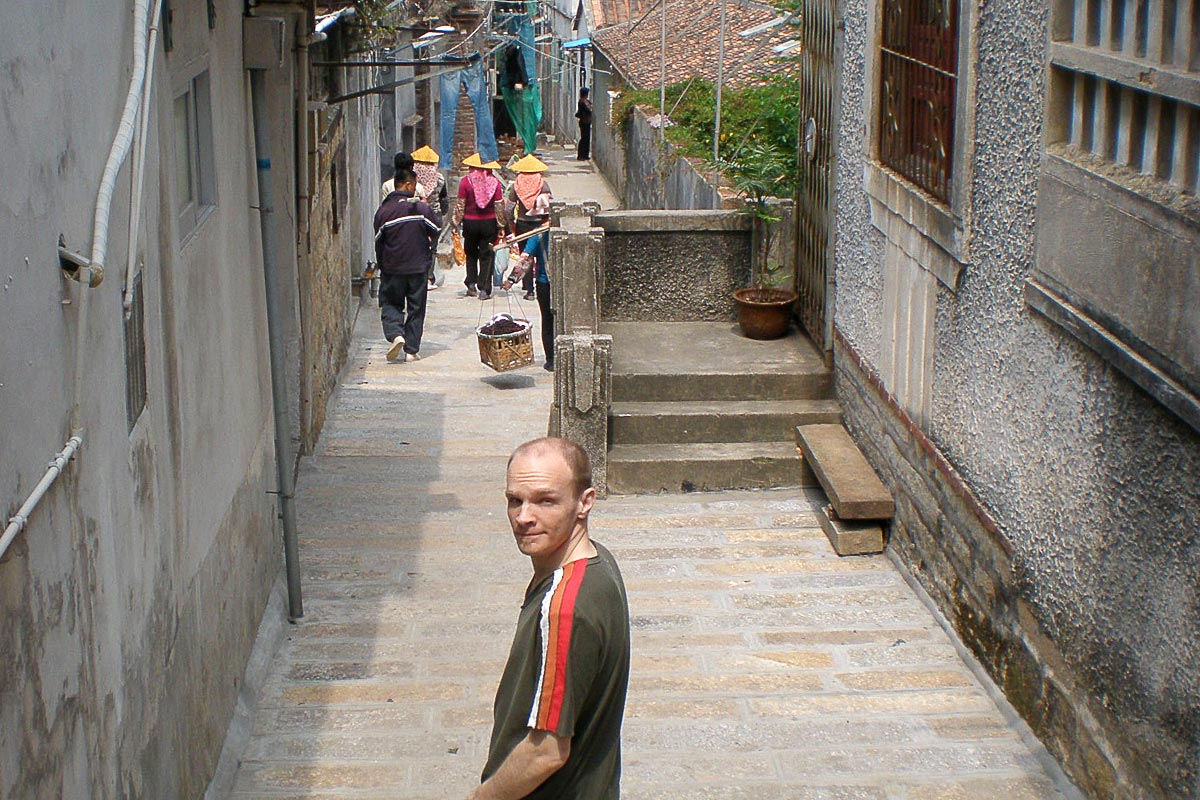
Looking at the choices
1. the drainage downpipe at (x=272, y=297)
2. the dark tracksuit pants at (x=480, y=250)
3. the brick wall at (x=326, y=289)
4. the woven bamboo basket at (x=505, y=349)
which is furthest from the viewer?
the dark tracksuit pants at (x=480, y=250)

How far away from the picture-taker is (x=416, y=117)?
1066 inches

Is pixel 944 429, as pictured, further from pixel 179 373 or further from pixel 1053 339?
pixel 179 373

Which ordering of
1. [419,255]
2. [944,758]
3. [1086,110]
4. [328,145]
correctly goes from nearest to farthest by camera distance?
1. [1086,110]
2. [944,758]
3. [328,145]
4. [419,255]

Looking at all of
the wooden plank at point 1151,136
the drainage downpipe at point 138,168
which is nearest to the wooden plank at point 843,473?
the wooden plank at point 1151,136

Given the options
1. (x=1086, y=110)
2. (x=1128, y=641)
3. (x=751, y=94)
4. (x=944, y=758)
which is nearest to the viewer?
(x=1128, y=641)

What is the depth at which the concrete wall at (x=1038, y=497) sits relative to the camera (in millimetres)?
4996

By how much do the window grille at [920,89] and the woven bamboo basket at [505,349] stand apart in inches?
193

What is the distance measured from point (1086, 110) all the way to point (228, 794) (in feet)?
13.9

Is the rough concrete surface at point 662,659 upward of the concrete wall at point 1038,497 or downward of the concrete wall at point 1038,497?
downward

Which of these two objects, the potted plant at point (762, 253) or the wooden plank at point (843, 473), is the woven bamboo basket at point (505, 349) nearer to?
the potted plant at point (762, 253)

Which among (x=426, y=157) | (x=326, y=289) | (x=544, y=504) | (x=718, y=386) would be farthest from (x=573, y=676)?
(x=426, y=157)

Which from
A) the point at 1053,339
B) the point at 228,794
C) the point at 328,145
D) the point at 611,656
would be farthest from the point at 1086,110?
the point at 328,145

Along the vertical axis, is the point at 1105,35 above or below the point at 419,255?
above

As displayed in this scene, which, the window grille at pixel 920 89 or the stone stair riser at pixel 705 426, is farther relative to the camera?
the stone stair riser at pixel 705 426
